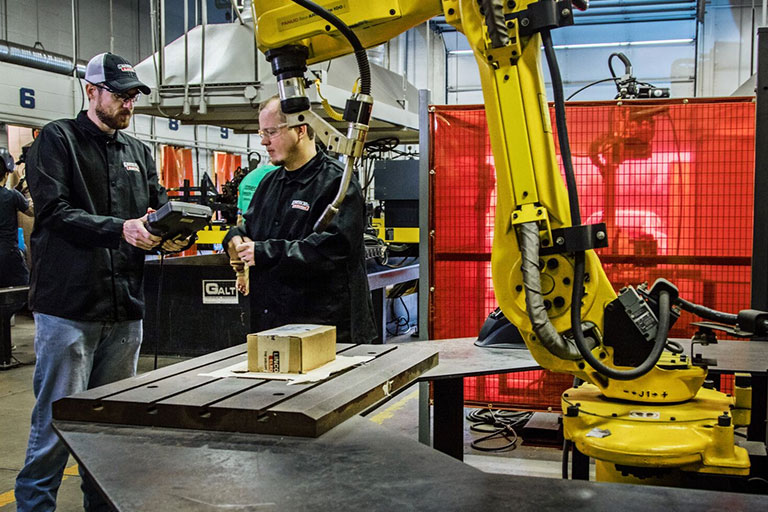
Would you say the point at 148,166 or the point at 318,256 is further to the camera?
the point at 148,166

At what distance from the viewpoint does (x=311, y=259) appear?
2557 millimetres

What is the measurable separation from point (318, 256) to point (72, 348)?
32.6 inches

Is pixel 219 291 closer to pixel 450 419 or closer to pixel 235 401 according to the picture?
pixel 450 419

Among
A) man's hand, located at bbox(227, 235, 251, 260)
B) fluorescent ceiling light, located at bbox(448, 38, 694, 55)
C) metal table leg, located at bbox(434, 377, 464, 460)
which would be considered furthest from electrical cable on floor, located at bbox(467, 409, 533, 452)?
fluorescent ceiling light, located at bbox(448, 38, 694, 55)

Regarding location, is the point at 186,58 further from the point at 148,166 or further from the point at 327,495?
the point at 327,495

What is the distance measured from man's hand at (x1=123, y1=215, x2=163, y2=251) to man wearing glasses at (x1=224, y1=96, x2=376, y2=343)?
1.03ft

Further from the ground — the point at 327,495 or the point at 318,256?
the point at 318,256

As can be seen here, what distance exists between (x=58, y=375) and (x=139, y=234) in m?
0.51

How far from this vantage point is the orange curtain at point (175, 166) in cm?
1077

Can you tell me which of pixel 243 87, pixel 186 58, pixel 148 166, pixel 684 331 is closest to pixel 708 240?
pixel 684 331

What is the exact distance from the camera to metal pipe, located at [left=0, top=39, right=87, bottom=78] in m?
8.18

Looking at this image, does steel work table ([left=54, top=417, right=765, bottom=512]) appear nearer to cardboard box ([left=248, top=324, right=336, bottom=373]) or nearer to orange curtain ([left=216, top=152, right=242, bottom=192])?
cardboard box ([left=248, top=324, right=336, bottom=373])

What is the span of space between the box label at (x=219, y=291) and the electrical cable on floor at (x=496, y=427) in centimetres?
208

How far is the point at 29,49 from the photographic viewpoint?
8.48 m
